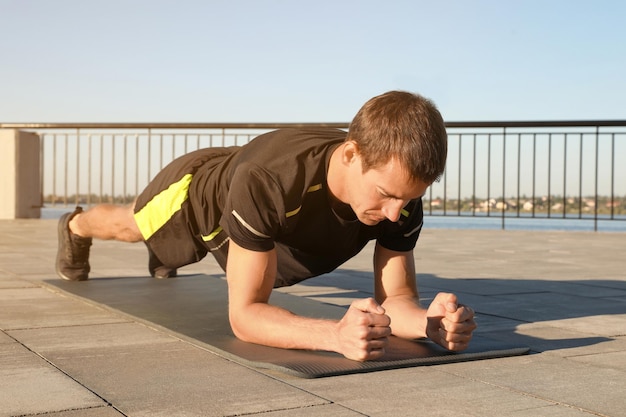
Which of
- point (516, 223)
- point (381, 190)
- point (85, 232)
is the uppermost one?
point (381, 190)

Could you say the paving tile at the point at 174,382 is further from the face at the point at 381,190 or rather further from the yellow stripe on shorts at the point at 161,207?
the yellow stripe on shorts at the point at 161,207

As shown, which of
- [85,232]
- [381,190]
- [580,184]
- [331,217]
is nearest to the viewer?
[381,190]

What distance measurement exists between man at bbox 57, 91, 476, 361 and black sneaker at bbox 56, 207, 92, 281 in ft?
3.34

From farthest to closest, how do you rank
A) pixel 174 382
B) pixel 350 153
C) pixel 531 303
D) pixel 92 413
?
1. pixel 531 303
2. pixel 350 153
3. pixel 174 382
4. pixel 92 413

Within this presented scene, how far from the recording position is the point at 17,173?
35.5ft

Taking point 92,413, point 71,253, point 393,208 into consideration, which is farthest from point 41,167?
point 92,413

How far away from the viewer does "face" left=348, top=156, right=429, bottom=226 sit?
2.09 m

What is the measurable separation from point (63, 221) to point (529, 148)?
758 cm

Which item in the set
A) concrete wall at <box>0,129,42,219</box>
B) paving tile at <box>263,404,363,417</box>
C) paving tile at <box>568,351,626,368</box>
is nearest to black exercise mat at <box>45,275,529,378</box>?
paving tile at <box>568,351,626,368</box>

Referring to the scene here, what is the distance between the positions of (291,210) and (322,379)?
0.53 meters

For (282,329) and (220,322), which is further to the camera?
(220,322)

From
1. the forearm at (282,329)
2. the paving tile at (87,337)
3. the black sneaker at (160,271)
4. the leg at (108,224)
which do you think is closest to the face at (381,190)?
the forearm at (282,329)

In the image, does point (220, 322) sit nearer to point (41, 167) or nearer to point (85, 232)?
point (85, 232)

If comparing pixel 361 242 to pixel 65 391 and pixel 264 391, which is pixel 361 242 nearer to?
pixel 264 391
